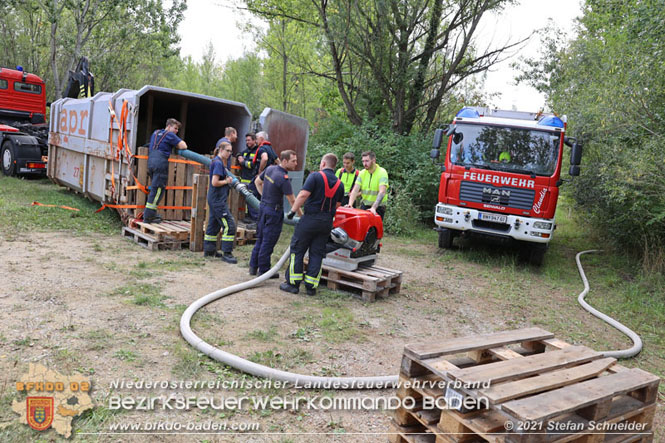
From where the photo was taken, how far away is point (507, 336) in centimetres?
350

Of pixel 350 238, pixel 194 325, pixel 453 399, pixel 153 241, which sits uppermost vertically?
pixel 350 238

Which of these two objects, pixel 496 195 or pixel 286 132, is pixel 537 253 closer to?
pixel 496 195

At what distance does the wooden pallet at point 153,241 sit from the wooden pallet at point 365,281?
279cm

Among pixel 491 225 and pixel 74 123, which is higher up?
pixel 74 123

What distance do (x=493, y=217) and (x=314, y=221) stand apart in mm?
4396

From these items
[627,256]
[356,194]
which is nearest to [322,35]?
[356,194]

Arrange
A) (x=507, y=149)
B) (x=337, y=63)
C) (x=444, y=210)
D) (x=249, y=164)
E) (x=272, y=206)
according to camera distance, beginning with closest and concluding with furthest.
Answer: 1. (x=272, y=206)
2. (x=249, y=164)
3. (x=507, y=149)
4. (x=444, y=210)
5. (x=337, y=63)

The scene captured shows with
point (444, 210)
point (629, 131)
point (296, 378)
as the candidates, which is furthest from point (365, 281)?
point (629, 131)

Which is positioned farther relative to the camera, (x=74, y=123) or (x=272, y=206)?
(x=74, y=123)

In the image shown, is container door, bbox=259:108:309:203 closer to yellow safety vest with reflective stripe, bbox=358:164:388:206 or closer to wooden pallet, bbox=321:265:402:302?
yellow safety vest with reflective stripe, bbox=358:164:388:206

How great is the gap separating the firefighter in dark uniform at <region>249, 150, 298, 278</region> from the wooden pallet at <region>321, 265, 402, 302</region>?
808 millimetres

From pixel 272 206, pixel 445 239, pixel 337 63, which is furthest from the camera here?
pixel 337 63

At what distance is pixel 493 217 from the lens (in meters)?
9.09

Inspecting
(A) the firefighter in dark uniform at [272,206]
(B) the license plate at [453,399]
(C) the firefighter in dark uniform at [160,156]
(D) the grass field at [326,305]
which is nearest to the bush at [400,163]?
(D) the grass field at [326,305]
